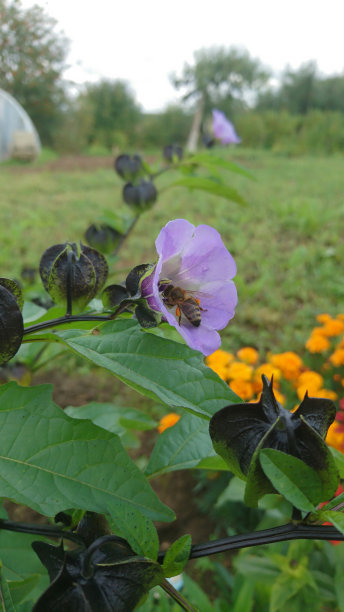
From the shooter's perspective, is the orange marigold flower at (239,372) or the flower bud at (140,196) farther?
the orange marigold flower at (239,372)

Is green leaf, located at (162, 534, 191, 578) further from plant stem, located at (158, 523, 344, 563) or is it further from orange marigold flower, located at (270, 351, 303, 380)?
orange marigold flower, located at (270, 351, 303, 380)

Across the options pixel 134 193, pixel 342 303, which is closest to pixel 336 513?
pixel 134 193

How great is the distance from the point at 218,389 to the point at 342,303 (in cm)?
252

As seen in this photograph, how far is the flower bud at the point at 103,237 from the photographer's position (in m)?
0.88

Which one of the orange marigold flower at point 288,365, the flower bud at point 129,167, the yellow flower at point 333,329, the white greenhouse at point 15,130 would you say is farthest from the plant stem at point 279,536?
the white greenhouse at point 15,130

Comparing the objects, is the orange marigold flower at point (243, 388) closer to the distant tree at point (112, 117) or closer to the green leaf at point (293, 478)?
the green leaf at point (293, 478)

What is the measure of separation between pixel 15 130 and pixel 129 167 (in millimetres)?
3611

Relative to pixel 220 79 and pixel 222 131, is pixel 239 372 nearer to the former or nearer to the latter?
pixel 222 131

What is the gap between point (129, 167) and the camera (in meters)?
0.94

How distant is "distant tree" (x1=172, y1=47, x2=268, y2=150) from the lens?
11.3m

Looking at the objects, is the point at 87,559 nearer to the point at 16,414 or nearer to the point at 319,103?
the point at 16,414

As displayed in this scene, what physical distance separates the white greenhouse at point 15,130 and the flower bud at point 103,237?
92.0 inches

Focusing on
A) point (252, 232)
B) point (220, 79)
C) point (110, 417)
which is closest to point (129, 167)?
point (110, 417)

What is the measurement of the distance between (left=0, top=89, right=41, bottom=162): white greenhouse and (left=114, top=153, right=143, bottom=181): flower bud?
2247mm
